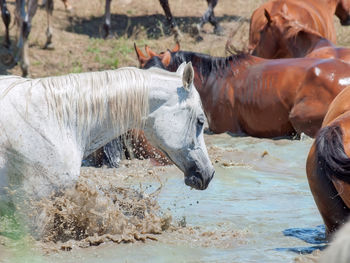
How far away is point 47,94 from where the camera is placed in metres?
3.90

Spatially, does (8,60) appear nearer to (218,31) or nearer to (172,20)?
(172,20)

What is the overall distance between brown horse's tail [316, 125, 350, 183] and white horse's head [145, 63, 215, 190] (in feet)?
2.35

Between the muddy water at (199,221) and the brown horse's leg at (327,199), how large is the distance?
240 millimetres

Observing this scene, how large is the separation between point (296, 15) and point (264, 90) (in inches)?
109

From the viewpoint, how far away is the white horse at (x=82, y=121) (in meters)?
3.81

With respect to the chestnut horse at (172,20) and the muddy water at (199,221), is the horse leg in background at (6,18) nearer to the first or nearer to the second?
the chestnut horse at (172,20)

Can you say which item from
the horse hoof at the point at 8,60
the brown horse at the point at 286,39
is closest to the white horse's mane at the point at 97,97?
the brown horse at the point at 286,39

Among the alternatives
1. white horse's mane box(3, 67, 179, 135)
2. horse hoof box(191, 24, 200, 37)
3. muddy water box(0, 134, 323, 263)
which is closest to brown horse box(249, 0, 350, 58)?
horse hoof box(191, 24, 200, 37)

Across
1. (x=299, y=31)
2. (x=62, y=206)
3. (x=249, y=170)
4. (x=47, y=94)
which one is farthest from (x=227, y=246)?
(x=299, y=31)

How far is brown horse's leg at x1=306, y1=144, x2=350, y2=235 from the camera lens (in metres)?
3.64

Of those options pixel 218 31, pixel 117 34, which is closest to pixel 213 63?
pixel 117 34

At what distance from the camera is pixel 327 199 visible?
3686mm

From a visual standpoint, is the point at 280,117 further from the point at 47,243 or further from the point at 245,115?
the point at 47,243

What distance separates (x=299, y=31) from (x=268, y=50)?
0.59m
